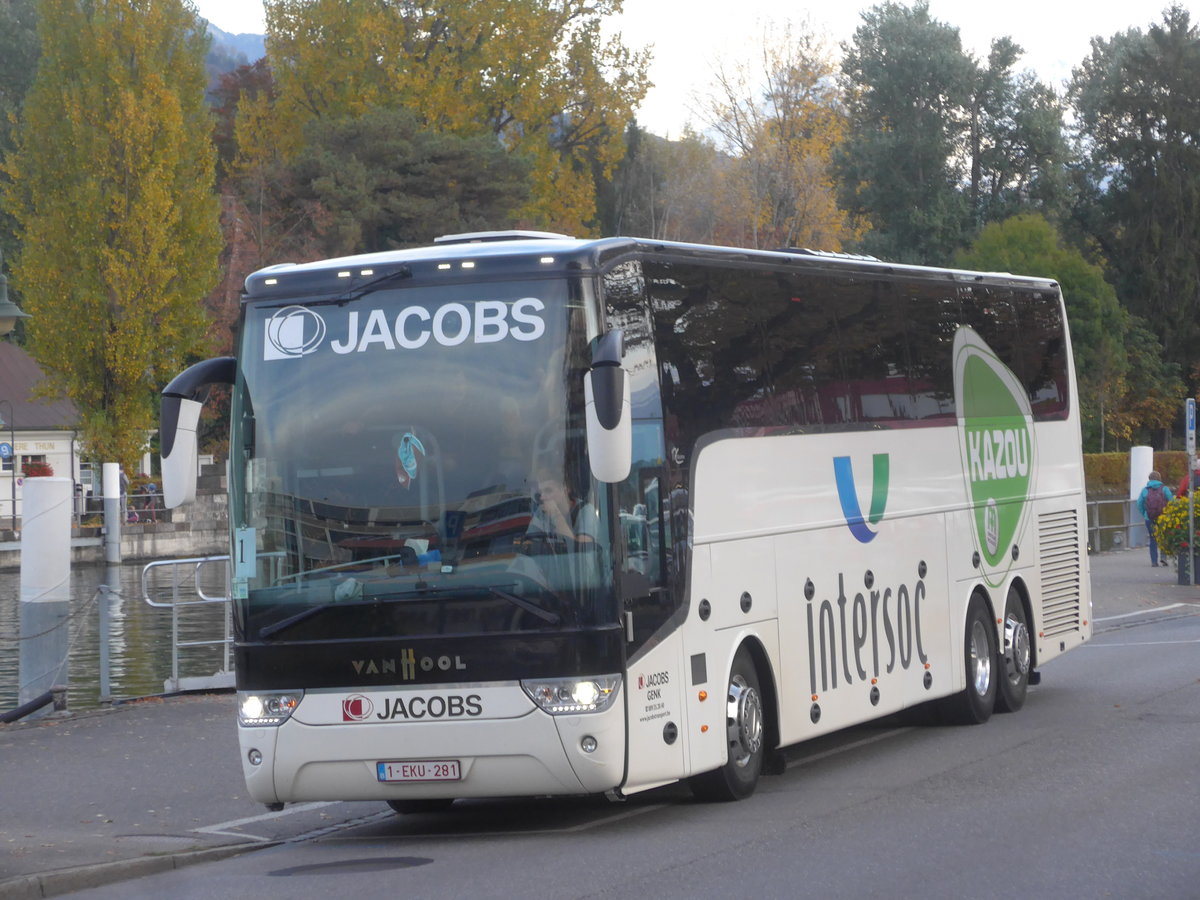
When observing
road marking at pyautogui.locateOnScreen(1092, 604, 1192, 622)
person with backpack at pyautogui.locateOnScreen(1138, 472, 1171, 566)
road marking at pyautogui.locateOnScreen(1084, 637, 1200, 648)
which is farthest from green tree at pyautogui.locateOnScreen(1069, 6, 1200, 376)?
road marking at pyautogui.locateOnScreen(1084, 637, 1200, 648)

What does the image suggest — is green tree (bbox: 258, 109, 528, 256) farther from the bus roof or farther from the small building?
the bus roof

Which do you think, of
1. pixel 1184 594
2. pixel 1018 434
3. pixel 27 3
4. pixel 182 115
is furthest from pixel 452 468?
pixel 27 3

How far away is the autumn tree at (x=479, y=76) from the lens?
2468 inches

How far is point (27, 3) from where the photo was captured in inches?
3465

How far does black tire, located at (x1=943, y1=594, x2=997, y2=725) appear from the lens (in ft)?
48.2

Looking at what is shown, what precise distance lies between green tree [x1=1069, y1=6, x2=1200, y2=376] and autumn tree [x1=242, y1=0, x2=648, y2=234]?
24.0m

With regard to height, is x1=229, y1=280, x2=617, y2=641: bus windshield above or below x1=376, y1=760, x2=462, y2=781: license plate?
above

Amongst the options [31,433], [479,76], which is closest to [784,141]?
[479,76]

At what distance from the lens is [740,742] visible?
1113 centimetres

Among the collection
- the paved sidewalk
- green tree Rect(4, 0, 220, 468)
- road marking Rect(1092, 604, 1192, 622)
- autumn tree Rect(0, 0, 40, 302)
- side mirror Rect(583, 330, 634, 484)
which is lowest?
the paved sidewalk

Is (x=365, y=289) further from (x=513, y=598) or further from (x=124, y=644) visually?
(x=124, y=644)

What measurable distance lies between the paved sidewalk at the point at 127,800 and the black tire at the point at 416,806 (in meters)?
0.25

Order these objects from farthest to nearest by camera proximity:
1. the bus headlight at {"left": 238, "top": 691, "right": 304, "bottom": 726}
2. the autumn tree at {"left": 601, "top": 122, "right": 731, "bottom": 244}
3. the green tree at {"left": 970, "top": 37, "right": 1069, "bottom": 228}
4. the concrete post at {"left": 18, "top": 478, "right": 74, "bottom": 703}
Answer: the green tree at {"left": 970, "top": 37, "right": 1069, "bottom": 228}, the autumn tree at {"left": 601, "top": 122, "right": 731, "bottom": 244}, the concrete post at {"left": 18, "top": 478, "right": 74, "bottom": 703}, the bus headlight at {"left": 238, "top": 691, "right": 304, "bottom": 726}

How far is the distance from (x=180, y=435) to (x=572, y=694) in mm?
2598
